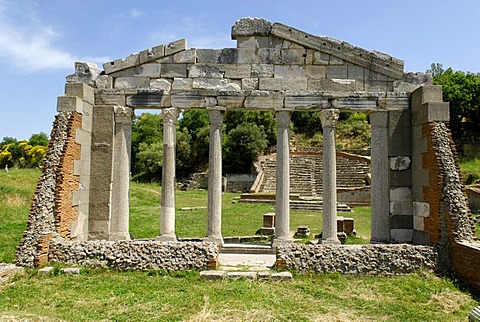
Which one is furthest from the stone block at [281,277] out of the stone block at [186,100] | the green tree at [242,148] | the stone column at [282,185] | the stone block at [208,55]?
the green tree at [242,148]

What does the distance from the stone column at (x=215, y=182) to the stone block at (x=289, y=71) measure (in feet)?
7.07

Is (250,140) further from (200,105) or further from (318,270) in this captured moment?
(318,270)

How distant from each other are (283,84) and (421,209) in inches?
222

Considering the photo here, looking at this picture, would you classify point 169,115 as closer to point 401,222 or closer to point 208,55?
point 208,55

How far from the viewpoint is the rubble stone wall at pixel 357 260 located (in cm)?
984

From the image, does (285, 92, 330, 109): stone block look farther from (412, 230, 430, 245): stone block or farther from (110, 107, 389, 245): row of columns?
(412, 230, 430, 245): stone block

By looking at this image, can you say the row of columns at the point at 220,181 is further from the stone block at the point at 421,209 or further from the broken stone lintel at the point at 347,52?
the broken stone lintel at the point at 347,52

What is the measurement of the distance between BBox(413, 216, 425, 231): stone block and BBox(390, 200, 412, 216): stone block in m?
0.28

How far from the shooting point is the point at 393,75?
12.8 meters

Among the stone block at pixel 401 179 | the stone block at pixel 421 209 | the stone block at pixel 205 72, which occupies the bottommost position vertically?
the stone block at pixel 421 209

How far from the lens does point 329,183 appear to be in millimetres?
12500

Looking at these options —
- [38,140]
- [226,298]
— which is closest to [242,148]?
[226,298]

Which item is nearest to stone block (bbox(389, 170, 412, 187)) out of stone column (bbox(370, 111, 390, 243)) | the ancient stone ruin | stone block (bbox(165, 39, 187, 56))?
the ancient stone ruin

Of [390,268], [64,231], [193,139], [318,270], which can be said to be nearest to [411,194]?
[390,268]
